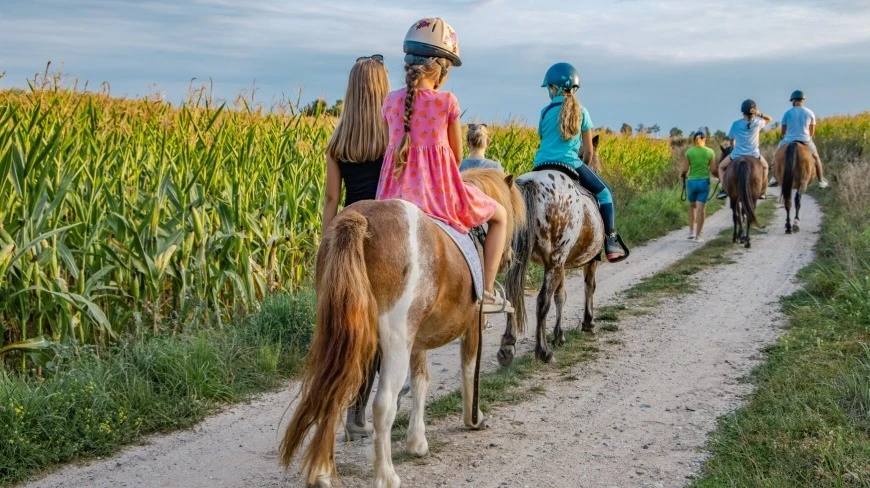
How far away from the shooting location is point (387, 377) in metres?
3.67

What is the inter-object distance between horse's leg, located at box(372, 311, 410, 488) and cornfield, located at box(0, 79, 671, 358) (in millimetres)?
3017

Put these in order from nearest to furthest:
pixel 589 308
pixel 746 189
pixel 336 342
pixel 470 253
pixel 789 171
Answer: pixel 336 342
pixel 470 253
pixel 589 308
pixel 746 189
pixel 789 171

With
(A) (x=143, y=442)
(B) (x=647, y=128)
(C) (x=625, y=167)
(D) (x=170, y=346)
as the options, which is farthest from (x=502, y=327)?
(B) (x=647, y=128)

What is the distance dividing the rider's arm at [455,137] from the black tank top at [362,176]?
0.48 m

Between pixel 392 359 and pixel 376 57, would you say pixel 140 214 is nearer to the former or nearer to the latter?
pixel 376 57

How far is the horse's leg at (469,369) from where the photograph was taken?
4844mm

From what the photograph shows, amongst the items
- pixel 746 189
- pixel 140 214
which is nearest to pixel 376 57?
pixel 140 214

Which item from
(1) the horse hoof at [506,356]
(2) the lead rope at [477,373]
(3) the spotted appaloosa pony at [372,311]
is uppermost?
(3) the spotted appaloosa pony at [372,311]

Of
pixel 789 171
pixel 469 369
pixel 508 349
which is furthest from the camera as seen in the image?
pixel 789 171

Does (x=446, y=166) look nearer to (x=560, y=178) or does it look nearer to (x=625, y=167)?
(x=560, y=178)

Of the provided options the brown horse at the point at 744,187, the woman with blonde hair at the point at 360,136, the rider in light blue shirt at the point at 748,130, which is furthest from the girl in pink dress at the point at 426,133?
the rider in light blue shirt at the point at 748,130

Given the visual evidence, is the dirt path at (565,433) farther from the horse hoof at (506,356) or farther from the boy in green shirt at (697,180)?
the boy in green shirt at (697,180)

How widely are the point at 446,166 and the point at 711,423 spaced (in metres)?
2.55

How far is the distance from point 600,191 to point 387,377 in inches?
171
